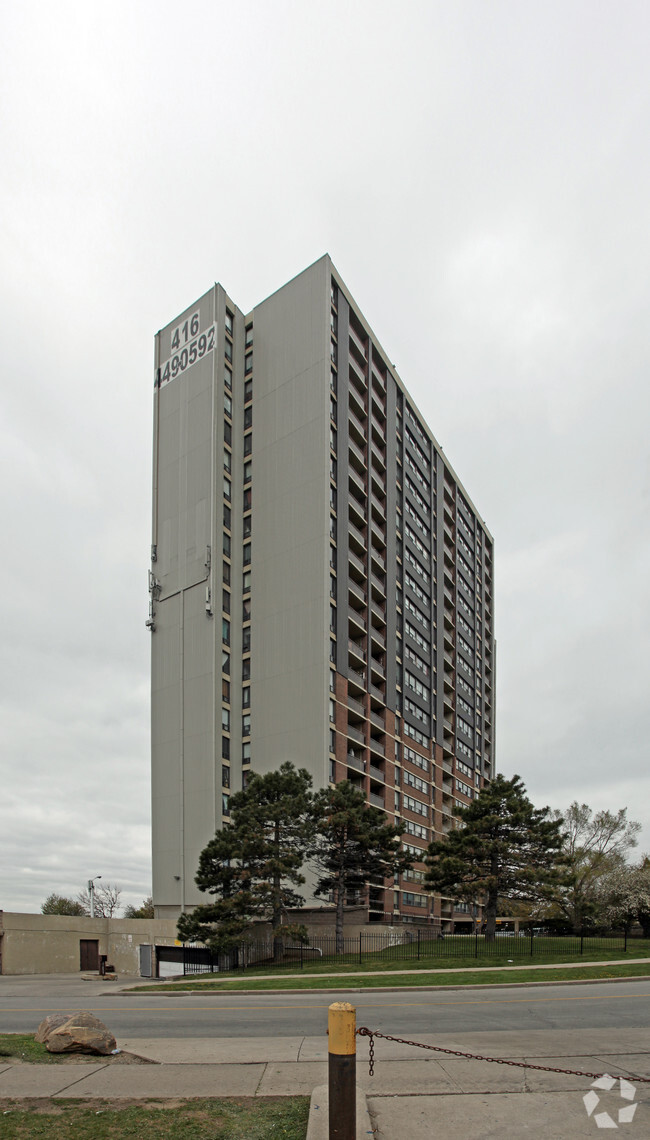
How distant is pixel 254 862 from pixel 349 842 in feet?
20.6

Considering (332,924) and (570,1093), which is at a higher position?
(570,1093)

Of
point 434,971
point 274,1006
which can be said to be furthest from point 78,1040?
point 434,971

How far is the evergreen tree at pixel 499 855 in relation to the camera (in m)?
47.7

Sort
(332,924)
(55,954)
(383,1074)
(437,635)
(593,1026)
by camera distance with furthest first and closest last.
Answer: (437,635) → (332,924) → (55,954) → (593,1026) → (383,1074)

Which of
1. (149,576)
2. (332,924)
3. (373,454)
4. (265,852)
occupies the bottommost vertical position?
(332,924)

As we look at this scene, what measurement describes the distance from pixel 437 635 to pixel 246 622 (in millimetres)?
28477

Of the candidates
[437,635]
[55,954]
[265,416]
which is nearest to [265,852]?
[55,954]

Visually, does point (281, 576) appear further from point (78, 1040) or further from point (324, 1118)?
point (324, 1118)

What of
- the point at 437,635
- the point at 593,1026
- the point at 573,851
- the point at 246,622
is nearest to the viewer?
the point at 593,1026

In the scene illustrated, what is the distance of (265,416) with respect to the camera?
238 feet

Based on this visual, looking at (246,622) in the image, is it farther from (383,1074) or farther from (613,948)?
(383,1074)

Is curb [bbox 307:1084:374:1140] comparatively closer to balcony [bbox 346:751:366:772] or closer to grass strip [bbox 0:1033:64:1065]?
grass strip [bbox 0:1033:64:1065]

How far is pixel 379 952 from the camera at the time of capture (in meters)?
45.2

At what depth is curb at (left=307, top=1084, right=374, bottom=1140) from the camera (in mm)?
8031
